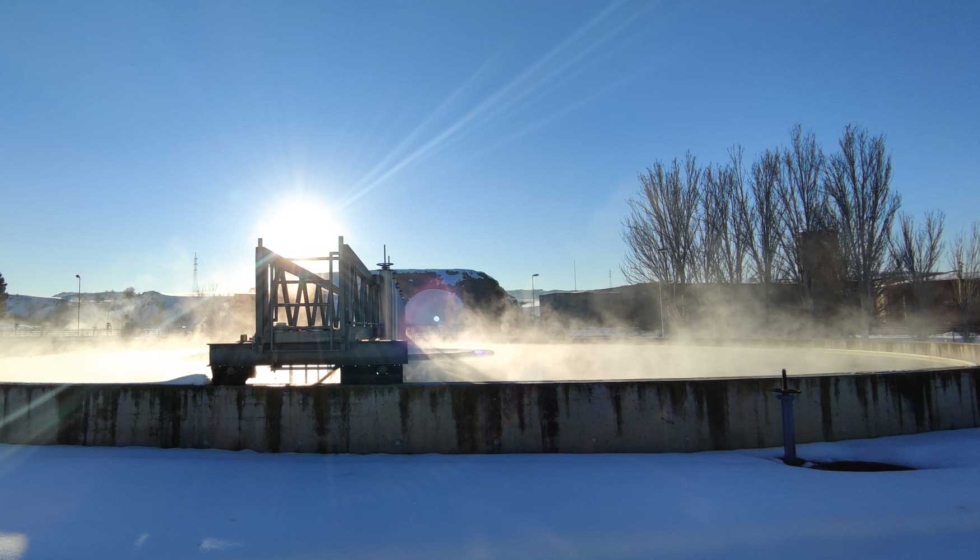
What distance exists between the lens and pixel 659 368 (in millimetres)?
14555

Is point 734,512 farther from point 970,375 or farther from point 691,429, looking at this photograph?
point 970,375

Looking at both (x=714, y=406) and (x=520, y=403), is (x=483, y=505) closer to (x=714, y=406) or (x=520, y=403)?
(x=520, y=403)

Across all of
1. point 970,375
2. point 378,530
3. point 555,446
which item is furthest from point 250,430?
point 970,375

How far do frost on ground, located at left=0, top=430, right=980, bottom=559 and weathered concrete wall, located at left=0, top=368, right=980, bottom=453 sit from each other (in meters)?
0.21

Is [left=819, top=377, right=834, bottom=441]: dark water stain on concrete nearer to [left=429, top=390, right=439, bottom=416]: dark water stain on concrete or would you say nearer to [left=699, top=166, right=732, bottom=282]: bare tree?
[left=429, top=390, right=439, bottom=416]: dark water stain on concrete

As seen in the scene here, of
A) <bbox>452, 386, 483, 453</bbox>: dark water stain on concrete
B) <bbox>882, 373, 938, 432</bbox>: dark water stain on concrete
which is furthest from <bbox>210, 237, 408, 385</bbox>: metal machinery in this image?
<bbox>882, 373, 938, 432</bbox>: dark water stain on concrete

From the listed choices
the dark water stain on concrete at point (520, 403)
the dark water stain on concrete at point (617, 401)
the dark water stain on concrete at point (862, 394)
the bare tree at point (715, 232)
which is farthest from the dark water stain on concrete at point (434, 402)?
the bare tree at point (715, 232)

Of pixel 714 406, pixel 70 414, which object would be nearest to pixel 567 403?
pixel 714 406

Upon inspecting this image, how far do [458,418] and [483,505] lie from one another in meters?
1.52

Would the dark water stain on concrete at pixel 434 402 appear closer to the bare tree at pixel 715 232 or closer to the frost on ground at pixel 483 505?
the frost on ground at pixel 483 505

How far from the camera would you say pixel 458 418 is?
18.8ft

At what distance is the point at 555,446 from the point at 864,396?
3678 millimetres

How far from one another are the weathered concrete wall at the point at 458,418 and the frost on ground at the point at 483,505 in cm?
21

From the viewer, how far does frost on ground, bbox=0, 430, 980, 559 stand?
3.58 meters
